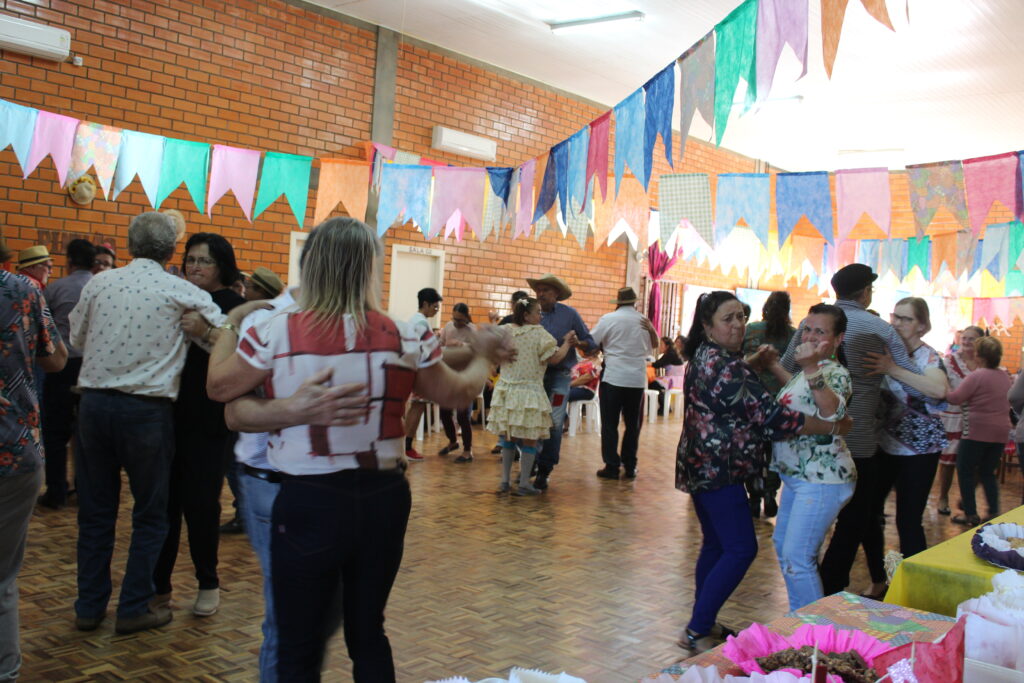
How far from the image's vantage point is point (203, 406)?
308 centimetres

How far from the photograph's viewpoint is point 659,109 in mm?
4516

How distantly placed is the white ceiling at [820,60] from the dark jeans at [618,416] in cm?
224

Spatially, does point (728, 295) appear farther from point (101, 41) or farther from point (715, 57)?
point (101, 41)

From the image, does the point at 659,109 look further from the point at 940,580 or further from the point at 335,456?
the point at 335,456

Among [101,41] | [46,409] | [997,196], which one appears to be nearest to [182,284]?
[46,409]

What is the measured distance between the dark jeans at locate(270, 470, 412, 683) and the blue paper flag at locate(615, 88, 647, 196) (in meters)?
3.35

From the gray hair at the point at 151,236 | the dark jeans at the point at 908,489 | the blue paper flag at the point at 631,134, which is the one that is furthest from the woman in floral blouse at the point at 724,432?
the gray hair at the point at 151,236

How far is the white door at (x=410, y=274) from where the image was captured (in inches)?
384

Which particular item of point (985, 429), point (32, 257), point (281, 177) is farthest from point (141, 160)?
point (985, 429)

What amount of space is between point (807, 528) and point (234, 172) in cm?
536

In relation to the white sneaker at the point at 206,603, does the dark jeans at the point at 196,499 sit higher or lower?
higher

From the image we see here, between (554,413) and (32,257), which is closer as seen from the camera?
Answer: (32,257)

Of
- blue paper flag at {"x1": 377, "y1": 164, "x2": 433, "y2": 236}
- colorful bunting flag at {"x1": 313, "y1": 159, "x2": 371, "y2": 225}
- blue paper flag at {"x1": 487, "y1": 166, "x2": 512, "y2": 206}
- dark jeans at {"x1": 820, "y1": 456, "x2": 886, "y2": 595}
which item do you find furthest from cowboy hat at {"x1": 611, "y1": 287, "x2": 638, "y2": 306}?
dark jeans at {"x1": 820, "y1": 456, "x2": 886, "y2": 595}

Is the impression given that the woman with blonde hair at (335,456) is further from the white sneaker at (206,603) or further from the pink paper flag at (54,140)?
the pink paper flag at (54,140)
